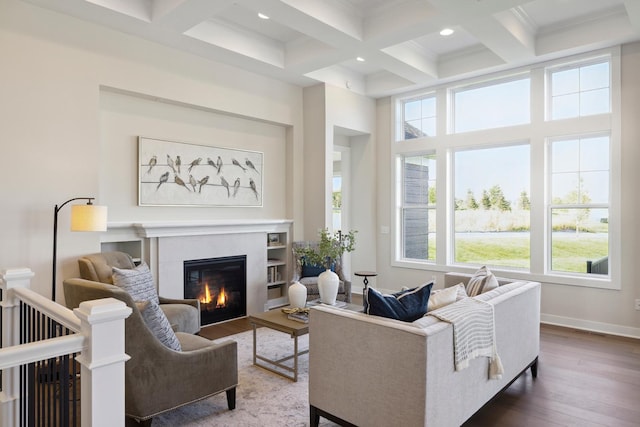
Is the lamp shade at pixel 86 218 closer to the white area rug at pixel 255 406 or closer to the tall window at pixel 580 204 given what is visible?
the white area rug at pixel 255 406

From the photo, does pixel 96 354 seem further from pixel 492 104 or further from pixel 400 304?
pixel 492 104

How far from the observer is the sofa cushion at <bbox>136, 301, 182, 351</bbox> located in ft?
7.97

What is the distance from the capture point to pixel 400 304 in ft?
8.11

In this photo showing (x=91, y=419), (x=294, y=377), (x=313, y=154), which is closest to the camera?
(x=91, y=419)

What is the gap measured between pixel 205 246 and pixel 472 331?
11.3ft

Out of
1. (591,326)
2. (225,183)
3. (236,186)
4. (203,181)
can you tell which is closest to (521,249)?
(591,326)

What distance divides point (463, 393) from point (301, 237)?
394 cm

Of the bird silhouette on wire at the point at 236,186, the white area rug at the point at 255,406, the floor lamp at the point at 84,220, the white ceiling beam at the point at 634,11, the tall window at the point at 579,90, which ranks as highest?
the white ceiling beam at the point at 634,11

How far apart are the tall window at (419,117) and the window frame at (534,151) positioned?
103mm

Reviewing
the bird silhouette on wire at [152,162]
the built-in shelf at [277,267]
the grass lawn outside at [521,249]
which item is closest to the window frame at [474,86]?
the grass lawn outside at [521,249]

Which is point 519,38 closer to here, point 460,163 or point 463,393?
point 460,163

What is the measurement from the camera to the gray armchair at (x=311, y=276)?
5.31m

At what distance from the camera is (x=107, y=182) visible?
4.30m

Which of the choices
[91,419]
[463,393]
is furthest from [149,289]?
[463,393]
